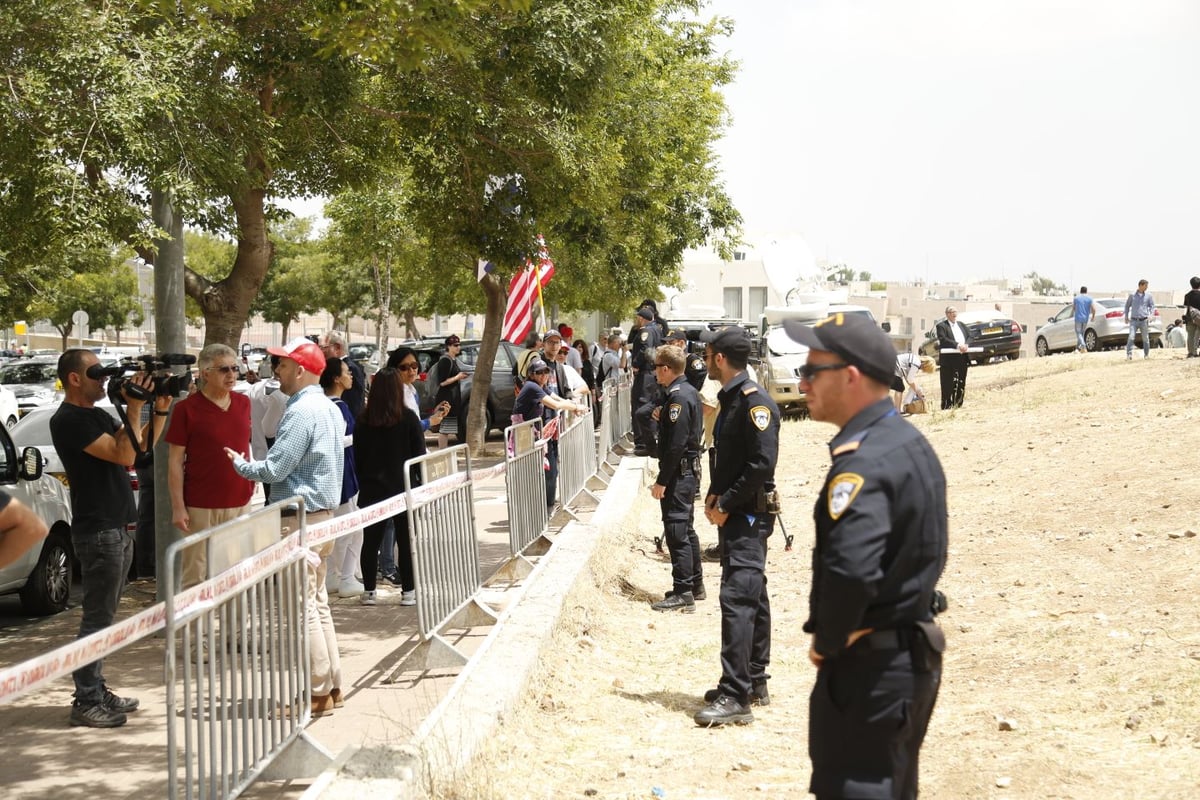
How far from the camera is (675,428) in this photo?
29.7 ft

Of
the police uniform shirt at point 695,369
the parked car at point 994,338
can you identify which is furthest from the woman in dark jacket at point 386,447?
the parked car at point 994,338

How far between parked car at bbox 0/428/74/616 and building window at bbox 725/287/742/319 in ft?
254

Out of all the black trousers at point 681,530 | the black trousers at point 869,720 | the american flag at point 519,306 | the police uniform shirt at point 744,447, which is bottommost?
the black trousers at point 681,530

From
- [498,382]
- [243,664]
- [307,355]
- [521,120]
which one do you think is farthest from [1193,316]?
[243,664]

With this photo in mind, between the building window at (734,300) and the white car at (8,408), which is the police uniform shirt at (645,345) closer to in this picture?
the white car at (8,408)

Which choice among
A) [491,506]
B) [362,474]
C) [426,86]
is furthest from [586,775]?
[491,506]

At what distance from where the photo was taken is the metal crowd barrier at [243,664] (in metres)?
4.47

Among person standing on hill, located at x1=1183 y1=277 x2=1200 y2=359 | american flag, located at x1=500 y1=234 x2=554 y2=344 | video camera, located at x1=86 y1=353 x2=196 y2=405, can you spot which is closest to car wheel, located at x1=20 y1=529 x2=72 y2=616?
video camera, located at x1=86 y1=353 x2=196 y2=405

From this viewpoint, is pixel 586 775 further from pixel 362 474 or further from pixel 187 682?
pixel 362 474

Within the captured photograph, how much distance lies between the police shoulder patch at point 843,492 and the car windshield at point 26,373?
36.4 metres

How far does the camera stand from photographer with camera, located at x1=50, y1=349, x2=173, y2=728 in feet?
22.2

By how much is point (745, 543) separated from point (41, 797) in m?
3.47

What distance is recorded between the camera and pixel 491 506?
15.8 m

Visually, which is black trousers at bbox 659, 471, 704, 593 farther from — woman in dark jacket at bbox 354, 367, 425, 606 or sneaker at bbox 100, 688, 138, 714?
sneaker at bbox 100, 688, 138, 714
